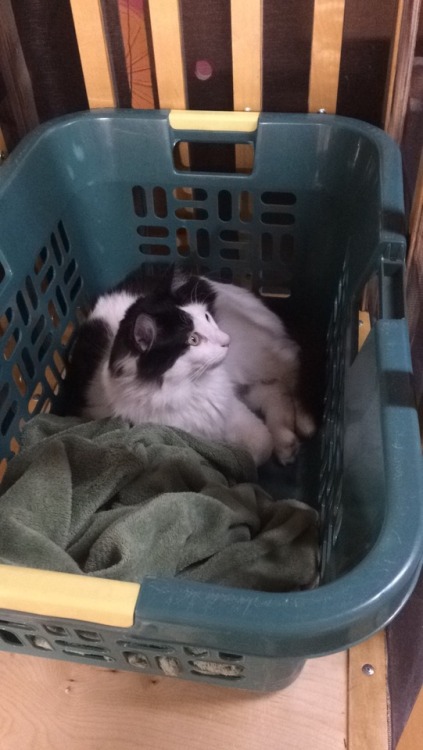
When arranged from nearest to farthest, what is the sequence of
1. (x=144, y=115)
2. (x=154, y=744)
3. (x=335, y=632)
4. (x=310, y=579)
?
(x=335, y=632) → (x=310, y=579) → (x=154, y=744) → (x=144, y=115)

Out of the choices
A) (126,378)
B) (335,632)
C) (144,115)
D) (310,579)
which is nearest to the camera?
(335,632)

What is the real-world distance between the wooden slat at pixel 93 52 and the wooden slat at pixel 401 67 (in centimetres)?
55

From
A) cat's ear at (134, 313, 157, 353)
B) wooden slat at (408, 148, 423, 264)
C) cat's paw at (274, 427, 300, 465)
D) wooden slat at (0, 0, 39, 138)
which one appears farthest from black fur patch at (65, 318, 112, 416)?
wooden slat at (408, 148, 423, 264)

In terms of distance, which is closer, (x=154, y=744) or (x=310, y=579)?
(x=310, y=579)

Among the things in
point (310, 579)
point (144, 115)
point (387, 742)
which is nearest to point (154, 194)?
point (144, 115)

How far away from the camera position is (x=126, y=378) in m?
1.09

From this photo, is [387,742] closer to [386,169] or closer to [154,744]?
[154,744]

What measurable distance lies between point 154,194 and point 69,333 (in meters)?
0.38

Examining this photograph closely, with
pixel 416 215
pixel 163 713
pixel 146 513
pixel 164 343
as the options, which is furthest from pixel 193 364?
pixel 163 713

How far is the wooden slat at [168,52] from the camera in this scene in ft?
3.73

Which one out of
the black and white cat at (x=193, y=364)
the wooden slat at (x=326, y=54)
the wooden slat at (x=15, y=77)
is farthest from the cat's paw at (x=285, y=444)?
the wooden slat at (x=15, y=77)

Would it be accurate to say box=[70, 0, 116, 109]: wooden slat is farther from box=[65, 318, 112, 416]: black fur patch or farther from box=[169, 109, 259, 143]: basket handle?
box=[65, 318, 112, 416]: black fur patch

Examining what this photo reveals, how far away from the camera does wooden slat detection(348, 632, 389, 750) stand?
0.96m

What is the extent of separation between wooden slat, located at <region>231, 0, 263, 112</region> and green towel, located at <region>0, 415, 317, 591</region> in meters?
0.69
